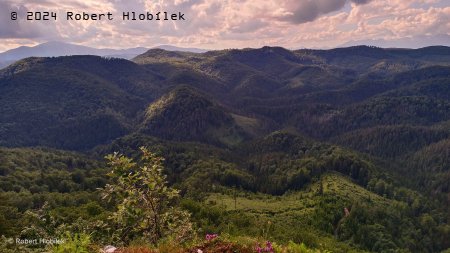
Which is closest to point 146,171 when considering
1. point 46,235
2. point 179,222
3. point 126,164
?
point 126,164

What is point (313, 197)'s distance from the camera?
199m

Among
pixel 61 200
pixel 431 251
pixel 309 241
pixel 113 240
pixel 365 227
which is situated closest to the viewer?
pixel 113 240

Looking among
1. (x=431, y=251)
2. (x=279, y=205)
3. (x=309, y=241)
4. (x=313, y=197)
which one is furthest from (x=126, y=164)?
(x=431, y=251)

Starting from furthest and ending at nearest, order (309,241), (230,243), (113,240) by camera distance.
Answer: (309,241) → (113,240) → (230,243)

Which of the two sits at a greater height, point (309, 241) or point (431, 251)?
point (309, 241)

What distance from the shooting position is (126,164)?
18.7 metres

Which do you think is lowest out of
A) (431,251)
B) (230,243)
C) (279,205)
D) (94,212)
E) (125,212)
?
(431,251)

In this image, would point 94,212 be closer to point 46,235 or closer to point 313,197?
point 46,235

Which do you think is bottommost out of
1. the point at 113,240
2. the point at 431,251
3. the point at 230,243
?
the point at 431,251

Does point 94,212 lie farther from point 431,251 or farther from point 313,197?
point 431,251

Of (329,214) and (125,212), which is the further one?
(329,214)

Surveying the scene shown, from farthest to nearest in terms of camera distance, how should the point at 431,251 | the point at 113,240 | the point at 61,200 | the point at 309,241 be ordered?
1. the point at 431,251
2. the point at 61,200
3. the point at 309,241
4. the point at 113,240

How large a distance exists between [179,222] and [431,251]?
8316 inches

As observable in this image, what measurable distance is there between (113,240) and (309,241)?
96.3 meters
